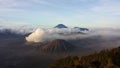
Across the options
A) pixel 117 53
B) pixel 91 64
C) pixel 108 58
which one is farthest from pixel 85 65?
pixel 117 53

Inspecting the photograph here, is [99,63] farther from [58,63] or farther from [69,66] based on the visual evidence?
[58,63]

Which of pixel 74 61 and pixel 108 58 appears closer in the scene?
pixel 108 58

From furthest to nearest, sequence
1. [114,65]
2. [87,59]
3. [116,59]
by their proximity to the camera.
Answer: [87,59]
[116,59]
[114,65]

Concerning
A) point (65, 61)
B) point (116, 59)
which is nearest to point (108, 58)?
point (116, 59)

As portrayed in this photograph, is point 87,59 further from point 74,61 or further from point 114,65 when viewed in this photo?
point 114,65

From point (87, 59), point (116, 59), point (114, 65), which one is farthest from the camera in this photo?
point (87, 59)

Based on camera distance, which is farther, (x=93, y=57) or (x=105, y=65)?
(x=93, y=57)
